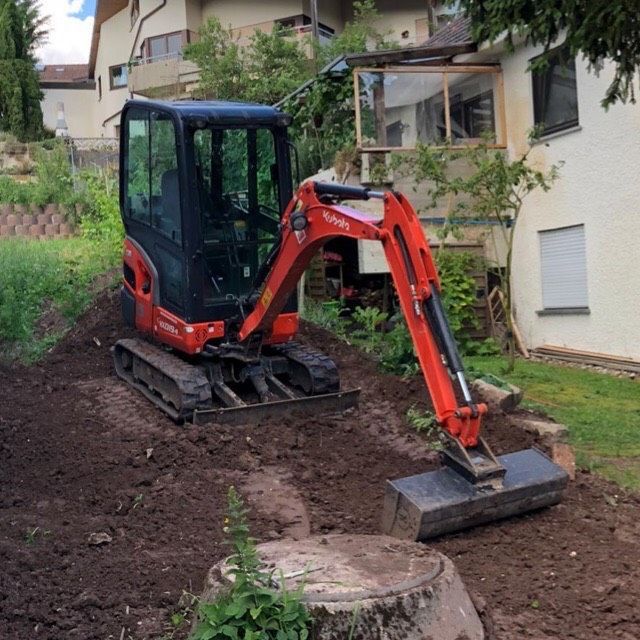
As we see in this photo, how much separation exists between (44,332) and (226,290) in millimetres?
4866

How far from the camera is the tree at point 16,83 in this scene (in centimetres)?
3572

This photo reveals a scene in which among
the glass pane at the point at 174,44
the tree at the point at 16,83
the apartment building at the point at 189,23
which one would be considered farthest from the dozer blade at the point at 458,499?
the tree at the point at 16,83

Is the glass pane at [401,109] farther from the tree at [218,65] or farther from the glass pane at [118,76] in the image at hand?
the glass pane at [118,76]

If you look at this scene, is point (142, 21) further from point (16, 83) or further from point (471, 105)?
point (471, 105)

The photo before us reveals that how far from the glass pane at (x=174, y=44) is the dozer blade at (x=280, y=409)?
26808 mm

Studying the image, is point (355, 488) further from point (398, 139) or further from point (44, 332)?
point (398, 139)

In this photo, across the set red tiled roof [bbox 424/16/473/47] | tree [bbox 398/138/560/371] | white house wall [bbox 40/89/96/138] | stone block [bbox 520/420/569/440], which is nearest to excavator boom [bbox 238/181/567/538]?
stone block [bbox 520/420/569/440]

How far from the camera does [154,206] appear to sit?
8.81m

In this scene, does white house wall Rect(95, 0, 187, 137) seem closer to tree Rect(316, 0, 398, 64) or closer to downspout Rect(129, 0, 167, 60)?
downspout Rect(129, 0, 167, 60)

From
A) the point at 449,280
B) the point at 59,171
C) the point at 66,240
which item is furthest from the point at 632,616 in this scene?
the point at 59,171

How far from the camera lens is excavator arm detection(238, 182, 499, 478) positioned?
524 centimetres

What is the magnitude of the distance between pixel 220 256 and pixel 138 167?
58.4 inches

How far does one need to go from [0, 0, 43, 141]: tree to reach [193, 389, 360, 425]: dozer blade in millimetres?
30533

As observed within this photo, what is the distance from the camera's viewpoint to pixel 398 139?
14.5 metres
